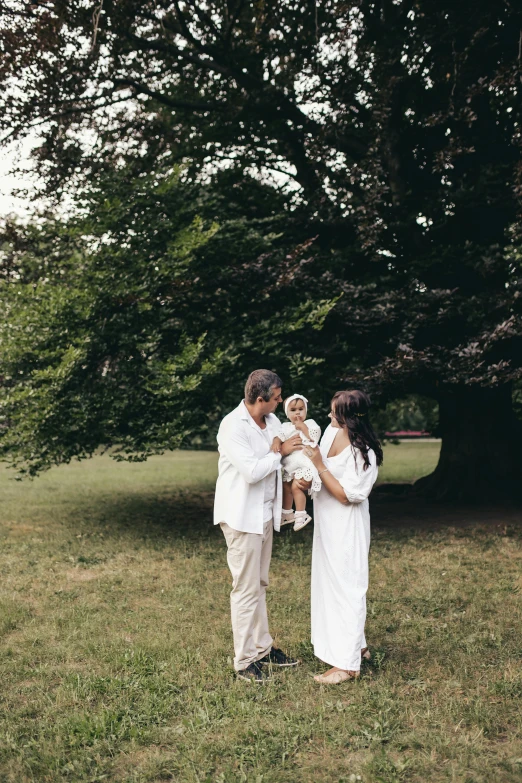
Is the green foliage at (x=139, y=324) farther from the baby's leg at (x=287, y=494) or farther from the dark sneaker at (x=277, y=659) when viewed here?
the dark sneaker at (x=277, y=659)

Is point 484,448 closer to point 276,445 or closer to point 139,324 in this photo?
point 139,324

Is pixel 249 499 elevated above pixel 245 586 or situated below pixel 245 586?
above

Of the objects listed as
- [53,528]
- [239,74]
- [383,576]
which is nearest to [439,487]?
[383,576]

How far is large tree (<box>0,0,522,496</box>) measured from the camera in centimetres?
1127

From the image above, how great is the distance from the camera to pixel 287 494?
17.4ft

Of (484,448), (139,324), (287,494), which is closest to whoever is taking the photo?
(287,494)

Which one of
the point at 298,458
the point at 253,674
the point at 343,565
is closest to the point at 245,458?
the point at 298,458

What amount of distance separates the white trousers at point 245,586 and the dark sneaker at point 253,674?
4 cm

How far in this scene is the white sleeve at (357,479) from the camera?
5.18m

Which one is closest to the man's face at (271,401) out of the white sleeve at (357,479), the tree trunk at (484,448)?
the white sleeve at (357,479)

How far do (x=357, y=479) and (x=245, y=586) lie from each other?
1129mm

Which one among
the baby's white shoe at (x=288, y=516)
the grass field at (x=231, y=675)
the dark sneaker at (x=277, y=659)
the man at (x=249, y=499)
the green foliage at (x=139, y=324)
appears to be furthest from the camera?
the green foliage at (x=139, y=324)

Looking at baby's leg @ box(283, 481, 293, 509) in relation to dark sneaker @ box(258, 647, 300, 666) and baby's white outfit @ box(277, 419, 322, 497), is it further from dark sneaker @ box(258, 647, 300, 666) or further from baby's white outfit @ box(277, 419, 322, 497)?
dark sneaker @ box(258, 647, 300, 666)

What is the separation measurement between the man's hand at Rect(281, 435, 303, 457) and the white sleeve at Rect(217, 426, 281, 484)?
0.07m
